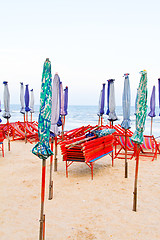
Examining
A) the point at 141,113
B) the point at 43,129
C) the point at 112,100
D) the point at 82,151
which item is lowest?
the point at 82,151

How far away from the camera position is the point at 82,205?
4309mm

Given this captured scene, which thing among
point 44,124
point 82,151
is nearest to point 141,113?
point 44,124

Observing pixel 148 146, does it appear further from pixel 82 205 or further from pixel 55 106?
pixel 55 106

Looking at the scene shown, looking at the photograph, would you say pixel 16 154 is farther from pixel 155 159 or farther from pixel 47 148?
pixel 47 148

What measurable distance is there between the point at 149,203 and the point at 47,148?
280 cm

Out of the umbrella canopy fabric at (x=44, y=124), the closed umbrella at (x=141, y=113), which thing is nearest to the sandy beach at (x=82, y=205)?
the closed umbrella at (x=141, y=113)

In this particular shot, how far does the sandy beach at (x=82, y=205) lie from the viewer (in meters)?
3.38

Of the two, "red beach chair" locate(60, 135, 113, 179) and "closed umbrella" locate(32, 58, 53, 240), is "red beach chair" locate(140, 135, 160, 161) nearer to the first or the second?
"red beach chair" locate(60, 135, 113, 179)

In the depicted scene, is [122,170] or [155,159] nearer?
[122,170]

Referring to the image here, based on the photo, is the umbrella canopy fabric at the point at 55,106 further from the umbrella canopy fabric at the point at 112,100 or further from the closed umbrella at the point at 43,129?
the umbrella canopy fabric at the point at 112,100

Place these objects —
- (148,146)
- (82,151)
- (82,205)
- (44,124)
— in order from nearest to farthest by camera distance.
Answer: (44,124), (82,205), (82,151), (148,146)

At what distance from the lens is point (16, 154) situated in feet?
28.5

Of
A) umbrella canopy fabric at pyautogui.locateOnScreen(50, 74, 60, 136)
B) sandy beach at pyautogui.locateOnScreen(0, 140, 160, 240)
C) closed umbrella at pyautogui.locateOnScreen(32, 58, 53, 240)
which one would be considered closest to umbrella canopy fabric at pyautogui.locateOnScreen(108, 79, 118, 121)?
sandy beach at pyautogui.locateOnScreen(0, 140, 160, 240)

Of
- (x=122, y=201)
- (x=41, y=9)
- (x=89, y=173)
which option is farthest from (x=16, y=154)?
(x=41, y=9)
